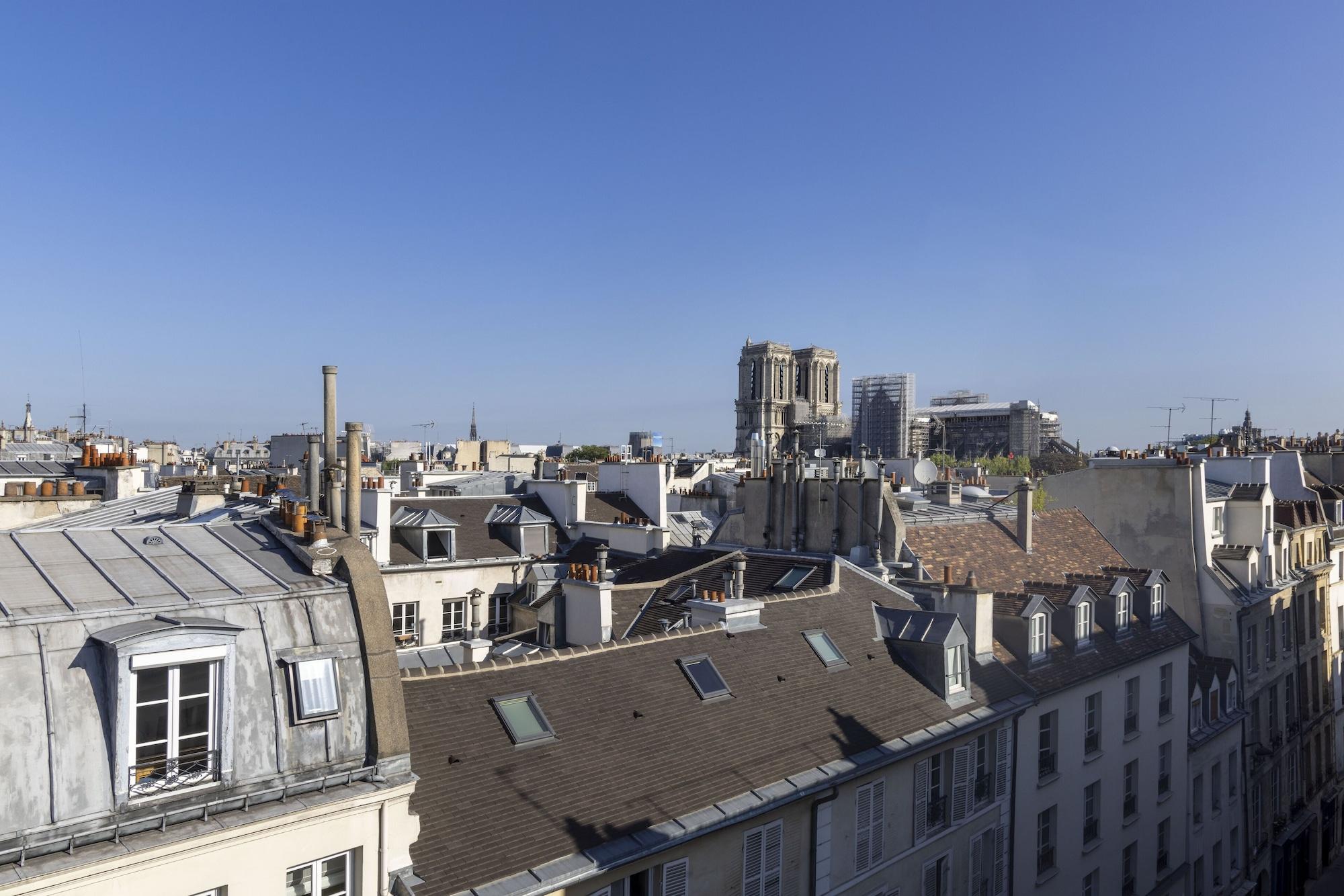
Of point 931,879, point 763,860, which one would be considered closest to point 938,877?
point 931,879

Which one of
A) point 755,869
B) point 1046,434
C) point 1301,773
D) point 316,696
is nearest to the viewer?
point 316,696

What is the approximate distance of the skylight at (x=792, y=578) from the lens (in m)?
20.0

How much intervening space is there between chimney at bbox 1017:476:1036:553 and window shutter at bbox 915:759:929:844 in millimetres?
11146

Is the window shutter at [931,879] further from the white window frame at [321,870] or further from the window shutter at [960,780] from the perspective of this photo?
the white window frame at [321,870]

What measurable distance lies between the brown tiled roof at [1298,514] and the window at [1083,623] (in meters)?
15.4

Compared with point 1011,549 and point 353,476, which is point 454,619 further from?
point 353,476

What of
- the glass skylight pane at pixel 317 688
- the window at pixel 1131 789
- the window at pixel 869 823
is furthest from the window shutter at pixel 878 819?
the window at pixel 1131 789

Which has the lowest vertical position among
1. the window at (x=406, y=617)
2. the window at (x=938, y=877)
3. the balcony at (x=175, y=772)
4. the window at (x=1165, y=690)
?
the window at (x=938, y=877)

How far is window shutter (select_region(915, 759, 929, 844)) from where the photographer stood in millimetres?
15062

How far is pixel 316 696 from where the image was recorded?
914 centimetres

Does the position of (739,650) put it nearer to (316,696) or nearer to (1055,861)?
(316,696)

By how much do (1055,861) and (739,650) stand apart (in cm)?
948

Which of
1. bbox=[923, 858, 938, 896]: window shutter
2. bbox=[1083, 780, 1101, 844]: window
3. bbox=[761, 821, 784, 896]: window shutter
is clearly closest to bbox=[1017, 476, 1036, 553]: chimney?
bbox=[1083, 780, 1101, 844]: window

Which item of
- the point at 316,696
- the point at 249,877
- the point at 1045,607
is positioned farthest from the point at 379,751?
the point at 1045,607
